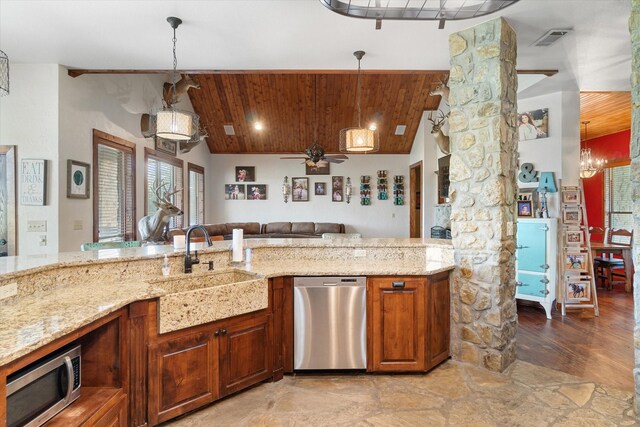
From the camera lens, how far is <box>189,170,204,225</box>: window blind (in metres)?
8.42

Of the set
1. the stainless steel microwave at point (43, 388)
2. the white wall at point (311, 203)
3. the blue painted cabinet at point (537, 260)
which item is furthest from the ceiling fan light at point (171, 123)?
Answer: the white wall at point (311, 203)

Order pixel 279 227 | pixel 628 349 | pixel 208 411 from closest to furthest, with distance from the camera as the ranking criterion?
pixel 208 411, pixel 628 349, pixel 279 227

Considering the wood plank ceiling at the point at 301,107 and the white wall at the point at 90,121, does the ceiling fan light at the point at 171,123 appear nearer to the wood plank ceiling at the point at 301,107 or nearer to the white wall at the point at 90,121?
the white wall at the point at 90,121

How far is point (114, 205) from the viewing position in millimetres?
5172

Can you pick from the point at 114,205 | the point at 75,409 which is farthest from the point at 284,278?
the point at 114,205

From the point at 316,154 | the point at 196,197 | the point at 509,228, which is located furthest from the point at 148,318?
the point at 196,197

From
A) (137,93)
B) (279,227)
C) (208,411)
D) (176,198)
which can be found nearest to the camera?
(208,411)

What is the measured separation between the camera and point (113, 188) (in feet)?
16.9

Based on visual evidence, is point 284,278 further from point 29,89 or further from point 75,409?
point 29,89

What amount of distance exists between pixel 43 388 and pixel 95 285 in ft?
2.90

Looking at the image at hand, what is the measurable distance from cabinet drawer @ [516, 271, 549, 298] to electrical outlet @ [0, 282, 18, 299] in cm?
506

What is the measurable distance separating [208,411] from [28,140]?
3686mm

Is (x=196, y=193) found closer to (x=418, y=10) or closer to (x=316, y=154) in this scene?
(x=316, y=154)

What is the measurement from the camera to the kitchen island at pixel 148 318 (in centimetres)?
162
